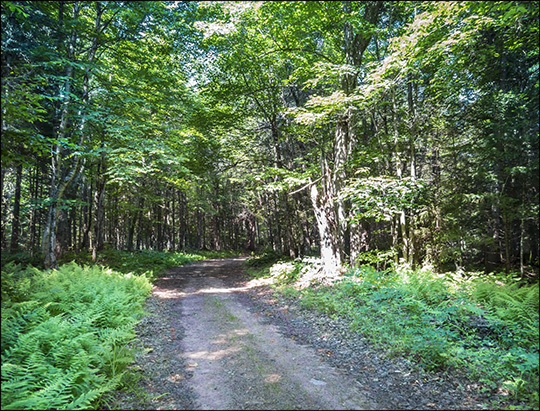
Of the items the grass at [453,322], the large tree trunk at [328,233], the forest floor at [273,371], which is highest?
the large tree trunk at [328,233]

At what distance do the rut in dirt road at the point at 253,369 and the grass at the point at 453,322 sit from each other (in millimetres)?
1574

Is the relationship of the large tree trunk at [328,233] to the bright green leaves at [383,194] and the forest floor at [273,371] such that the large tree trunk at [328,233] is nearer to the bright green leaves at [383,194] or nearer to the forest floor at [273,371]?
the bright green leaves at [383,194]

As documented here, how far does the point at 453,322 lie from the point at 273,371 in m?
3.90

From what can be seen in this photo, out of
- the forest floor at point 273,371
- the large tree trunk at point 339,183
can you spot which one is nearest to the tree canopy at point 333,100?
the large tree trunk at point 339,183

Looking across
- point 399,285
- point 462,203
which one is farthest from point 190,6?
point 462,203

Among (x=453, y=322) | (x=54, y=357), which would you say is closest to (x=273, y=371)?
(x=54, y=357)

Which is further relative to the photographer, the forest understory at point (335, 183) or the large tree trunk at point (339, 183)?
the large tree trunk at point (339, 183)

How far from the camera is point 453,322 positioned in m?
5.72

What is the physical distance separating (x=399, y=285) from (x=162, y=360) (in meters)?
6.05

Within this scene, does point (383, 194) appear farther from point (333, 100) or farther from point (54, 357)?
point (54, 357)

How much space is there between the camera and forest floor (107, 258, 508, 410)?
384 cm

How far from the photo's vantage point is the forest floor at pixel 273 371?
384cm

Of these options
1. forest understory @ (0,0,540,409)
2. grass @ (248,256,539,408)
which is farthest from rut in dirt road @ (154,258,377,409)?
grass @ (248,256,539,408)

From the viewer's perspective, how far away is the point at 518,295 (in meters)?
5.35
